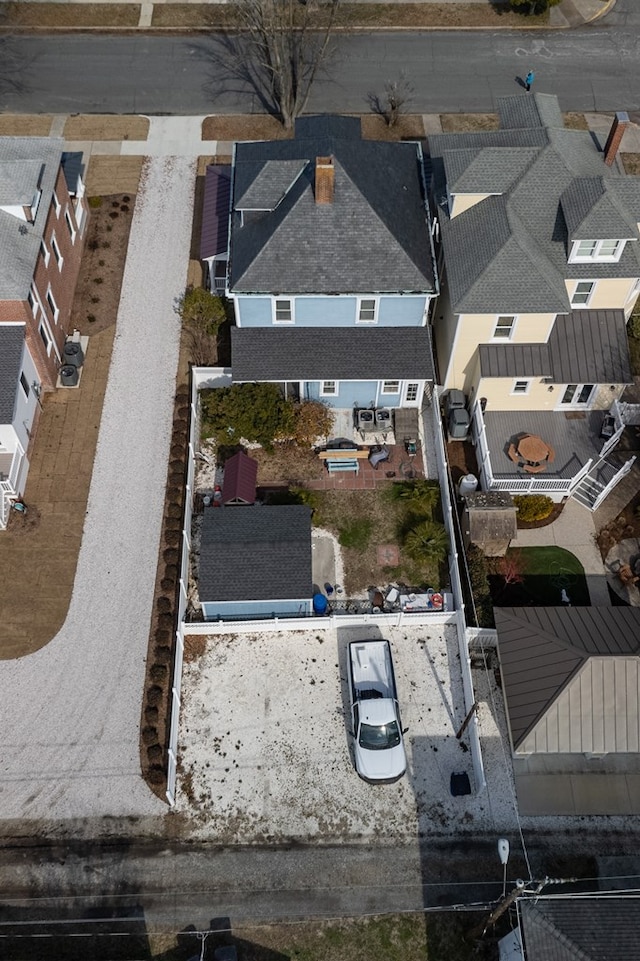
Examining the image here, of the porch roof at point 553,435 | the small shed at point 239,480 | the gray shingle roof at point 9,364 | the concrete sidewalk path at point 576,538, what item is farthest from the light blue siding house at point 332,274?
the gray shingle roof at point 9,364

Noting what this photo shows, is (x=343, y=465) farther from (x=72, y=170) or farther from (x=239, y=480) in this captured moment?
(x=72, y=170)

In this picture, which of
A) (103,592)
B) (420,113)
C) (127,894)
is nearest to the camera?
(127,894)

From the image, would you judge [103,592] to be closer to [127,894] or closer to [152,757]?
[152,757]

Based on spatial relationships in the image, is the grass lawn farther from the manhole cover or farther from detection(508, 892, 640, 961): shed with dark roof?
detection(508, 892, 640, 961): shed with dark roof

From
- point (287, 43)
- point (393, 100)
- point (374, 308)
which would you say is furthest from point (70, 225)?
point (287, 43)

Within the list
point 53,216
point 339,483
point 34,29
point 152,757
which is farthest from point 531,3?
point 152,757

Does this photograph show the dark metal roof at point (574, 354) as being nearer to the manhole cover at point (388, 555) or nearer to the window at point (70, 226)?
the manhole cover at point (388, 555)
